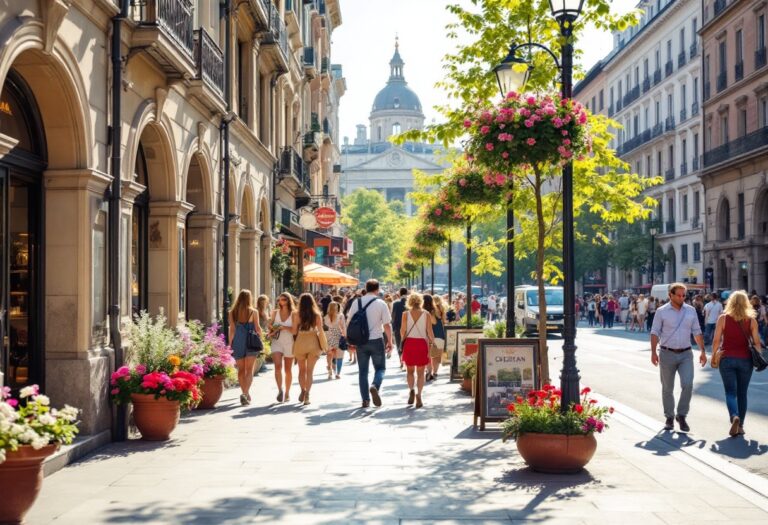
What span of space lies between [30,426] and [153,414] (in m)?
4.12

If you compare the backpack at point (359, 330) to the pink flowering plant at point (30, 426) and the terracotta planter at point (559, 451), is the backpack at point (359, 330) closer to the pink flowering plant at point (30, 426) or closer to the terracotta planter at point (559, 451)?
the terracotta planter at point (559, 451)

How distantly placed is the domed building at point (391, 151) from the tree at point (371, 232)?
2209 inches

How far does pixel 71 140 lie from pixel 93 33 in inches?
53.5

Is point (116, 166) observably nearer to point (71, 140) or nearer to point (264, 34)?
point (71, 140)

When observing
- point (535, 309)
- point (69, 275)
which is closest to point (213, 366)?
point (69, 275)

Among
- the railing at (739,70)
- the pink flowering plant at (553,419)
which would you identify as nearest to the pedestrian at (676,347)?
the pink flowering plant at (553,419)

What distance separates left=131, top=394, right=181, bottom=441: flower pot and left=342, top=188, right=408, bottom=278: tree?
3359 inches

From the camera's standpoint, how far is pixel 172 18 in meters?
13.7

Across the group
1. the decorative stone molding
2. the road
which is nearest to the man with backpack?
the road

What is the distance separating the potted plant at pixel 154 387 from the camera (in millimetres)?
10852

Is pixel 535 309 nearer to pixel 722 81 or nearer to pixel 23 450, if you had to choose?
pixel 722 81

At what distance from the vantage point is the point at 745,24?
4138 centimetres

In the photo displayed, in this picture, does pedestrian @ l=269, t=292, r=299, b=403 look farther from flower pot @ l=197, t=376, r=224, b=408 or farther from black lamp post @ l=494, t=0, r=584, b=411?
black lamp post @ l=494, t=0, r=584, b=411

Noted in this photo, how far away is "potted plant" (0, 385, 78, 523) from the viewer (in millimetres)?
6648
